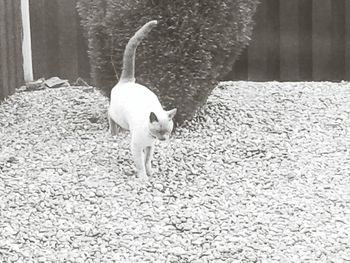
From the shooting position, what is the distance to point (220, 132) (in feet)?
20.5

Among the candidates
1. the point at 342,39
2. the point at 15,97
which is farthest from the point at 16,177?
the point at 342,39

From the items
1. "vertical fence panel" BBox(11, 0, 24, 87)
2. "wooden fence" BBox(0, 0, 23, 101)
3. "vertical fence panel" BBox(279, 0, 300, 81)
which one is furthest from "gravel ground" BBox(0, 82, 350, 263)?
"vertical fence panel" BBox(279, 0, 300, 81)

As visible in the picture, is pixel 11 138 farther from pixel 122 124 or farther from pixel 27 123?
pixel 122 124

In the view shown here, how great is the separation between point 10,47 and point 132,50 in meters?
2.56

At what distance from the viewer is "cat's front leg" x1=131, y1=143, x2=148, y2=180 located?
5.19 m

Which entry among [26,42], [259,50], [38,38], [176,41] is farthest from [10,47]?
[259,50]

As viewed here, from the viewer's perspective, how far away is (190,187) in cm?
527

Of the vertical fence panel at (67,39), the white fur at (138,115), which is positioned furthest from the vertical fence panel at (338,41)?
the white fur at (138,115)

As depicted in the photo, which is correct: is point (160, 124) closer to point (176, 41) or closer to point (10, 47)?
point (176, 41)

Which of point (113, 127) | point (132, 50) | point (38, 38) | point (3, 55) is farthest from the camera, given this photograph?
point (38, 38)

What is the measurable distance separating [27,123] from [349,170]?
8.49ft

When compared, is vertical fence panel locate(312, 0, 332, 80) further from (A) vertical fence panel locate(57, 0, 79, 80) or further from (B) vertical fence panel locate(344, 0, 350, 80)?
(A) vertical fence panel locate(57, 0, 79, 80)

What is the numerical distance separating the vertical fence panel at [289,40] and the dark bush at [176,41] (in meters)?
2.48

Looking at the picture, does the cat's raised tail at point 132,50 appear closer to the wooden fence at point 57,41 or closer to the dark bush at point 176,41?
the dark bush at point 176,41
